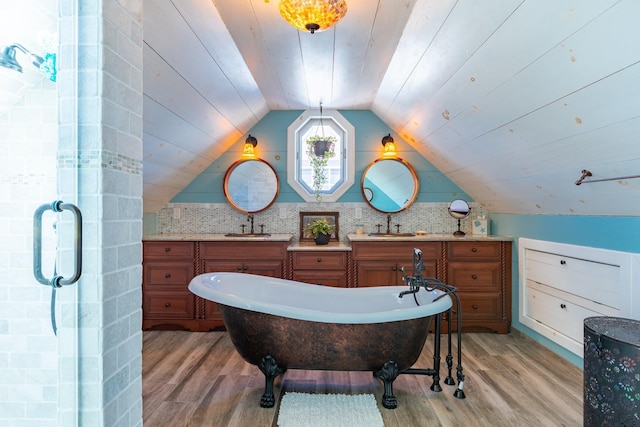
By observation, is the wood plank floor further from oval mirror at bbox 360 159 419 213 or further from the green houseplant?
the green houseplant

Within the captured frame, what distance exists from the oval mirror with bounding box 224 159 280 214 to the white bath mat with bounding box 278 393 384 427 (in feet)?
7.01

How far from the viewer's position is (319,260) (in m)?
3.22

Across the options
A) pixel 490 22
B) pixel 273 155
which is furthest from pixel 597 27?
pixel 273 155

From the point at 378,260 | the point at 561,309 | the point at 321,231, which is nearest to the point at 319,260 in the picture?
the point at 321,231

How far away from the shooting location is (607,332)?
176 centimetres

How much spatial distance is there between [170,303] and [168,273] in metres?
0.28

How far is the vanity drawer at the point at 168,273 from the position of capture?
3.26 meters

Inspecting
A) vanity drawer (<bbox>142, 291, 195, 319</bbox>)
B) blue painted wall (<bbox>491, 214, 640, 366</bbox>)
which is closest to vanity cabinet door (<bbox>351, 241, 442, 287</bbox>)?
blue painted wall (<bbox>491, 214, 640, 366</bbox>)

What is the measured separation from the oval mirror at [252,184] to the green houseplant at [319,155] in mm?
425

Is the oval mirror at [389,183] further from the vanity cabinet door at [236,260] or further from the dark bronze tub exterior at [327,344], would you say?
the dark bronze tub exterior at [327,344]

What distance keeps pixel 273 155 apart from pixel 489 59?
7.96 feet

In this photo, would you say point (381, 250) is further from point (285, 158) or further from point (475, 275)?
point (285, 158)

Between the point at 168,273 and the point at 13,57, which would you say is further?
the point at 168,273

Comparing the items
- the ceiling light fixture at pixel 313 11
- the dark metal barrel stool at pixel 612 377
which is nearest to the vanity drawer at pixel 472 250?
the dark metal barrel stool at pixel 612 377
